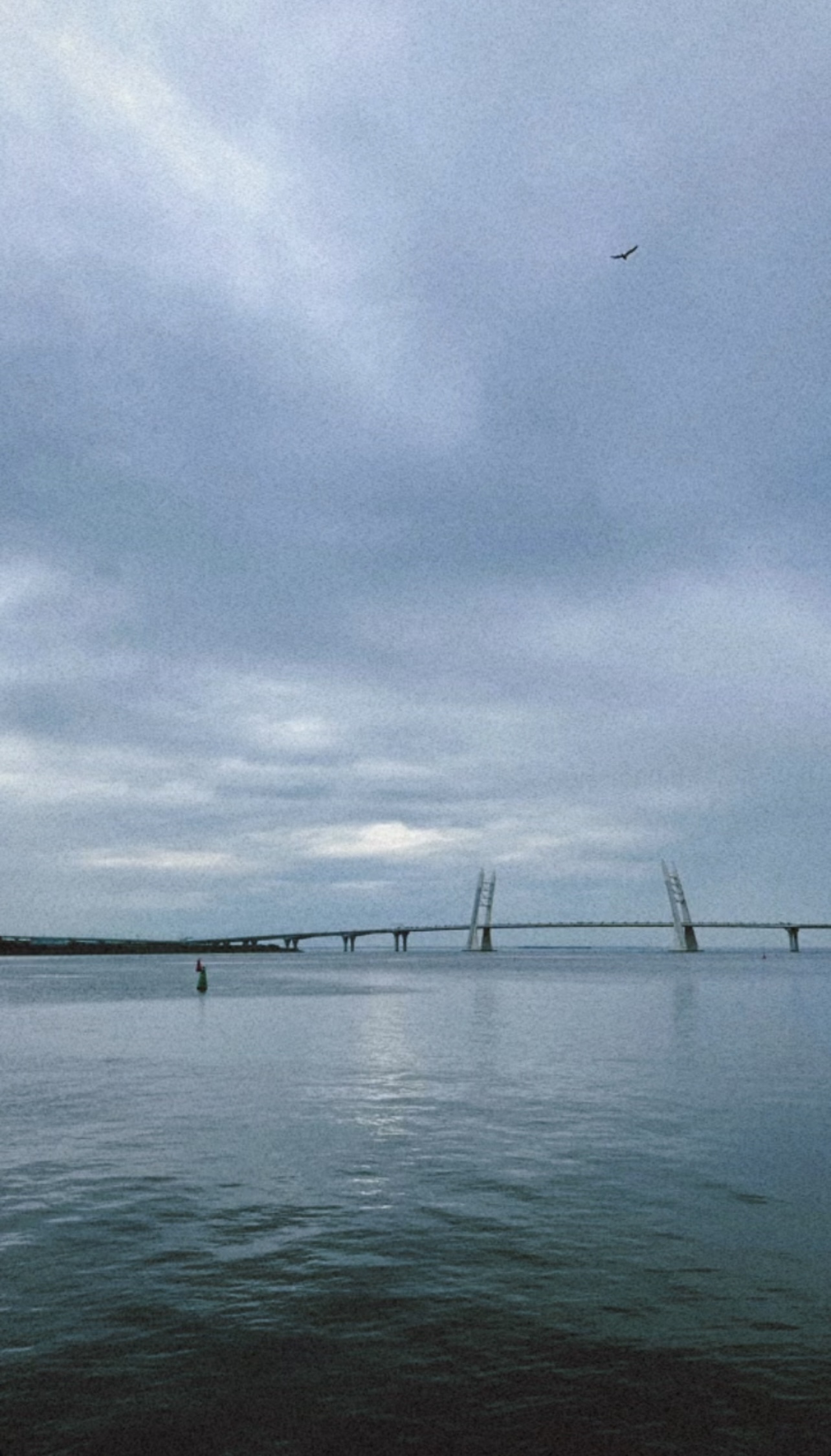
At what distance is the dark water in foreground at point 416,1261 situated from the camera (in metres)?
11.7

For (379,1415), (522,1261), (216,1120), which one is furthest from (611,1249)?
(216,1120)

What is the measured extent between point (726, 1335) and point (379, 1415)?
5.30m

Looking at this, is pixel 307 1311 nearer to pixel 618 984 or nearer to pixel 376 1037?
pixel 376 1037

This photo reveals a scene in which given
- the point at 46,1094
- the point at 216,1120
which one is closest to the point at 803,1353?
the point at 216,1120

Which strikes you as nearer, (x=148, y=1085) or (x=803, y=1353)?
(x=803, y=1353)

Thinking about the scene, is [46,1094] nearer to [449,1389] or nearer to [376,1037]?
[376,1037]

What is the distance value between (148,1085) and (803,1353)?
29.3 m

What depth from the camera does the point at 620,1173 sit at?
23.5m

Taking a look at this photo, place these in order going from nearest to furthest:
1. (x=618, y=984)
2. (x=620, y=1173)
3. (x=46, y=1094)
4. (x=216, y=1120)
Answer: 1. (x=620, y=1173)
2. (x=216, y=1120)
3. (x=46, y=1094)
4. (x=618, y=984)

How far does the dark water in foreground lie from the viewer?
38.5ft

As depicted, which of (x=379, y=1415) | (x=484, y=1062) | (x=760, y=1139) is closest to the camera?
(x=379, y=1415)

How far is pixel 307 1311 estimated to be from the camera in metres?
15.0

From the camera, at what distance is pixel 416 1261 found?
57.4 feet

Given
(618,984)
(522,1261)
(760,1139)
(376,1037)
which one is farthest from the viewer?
(618,984)
